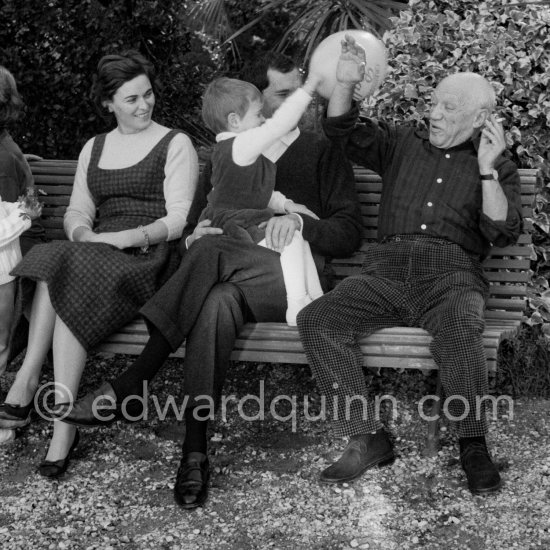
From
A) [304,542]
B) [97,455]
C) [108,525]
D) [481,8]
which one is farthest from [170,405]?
[481,8]

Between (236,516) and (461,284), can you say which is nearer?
(236,516)

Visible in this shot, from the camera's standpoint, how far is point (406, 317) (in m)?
3.62

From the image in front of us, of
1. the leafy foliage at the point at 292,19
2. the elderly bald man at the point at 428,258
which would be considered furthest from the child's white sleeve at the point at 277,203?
the leafy foliage at the point at 292,19

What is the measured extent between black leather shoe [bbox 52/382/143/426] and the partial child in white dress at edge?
0.48m

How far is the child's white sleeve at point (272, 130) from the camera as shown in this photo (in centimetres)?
362

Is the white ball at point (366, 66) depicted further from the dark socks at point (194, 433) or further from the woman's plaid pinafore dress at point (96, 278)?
the dark socks at point (194, 433)

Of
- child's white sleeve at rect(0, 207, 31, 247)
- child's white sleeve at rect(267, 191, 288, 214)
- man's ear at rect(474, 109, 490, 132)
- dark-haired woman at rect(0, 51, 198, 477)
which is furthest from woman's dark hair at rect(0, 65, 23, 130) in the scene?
man's ear at rect(474, 109, 490, 132)

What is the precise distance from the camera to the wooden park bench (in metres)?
3.48

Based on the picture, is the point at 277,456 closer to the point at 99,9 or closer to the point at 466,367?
the point at 466,367

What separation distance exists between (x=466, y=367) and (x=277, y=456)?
0.94 m

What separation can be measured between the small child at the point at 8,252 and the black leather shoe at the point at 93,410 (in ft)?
1.58

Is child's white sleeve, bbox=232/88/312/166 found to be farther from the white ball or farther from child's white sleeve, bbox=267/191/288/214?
child's white sleeve, bbox=267/191/288/214

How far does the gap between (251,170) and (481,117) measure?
96cm

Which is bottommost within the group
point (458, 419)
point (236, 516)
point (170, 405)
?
point (170, 405)
